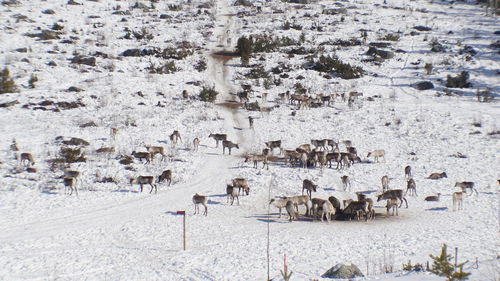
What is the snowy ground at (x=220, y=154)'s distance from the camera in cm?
1584

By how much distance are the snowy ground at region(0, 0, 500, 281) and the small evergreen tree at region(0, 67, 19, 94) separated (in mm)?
1431

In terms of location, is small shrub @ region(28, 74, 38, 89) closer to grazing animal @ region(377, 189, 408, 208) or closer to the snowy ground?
the snowy ground

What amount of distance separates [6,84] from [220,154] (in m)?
22.5

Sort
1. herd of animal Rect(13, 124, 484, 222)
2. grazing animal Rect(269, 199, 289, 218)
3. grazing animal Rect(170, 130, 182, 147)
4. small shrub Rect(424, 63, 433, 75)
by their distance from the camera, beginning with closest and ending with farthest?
herd of animal Rect(13, 124, 484, 222) → grazing animal Rect(269, 199, 289, 218) → grazing animal Rect(170, 130, 182, 147) → small shrub Rect(424, 63, 433, 75)

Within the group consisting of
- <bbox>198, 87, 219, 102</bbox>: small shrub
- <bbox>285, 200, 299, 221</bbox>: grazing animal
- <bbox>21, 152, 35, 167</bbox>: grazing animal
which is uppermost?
<bbox>198, 87, 219, 102</bbox>: small shrub

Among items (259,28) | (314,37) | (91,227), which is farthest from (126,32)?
(91,227)

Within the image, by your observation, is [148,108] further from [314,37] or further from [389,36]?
[389,36]

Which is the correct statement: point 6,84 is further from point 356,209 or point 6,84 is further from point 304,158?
point 356,209

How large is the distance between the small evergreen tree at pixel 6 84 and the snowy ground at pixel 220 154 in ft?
4.70

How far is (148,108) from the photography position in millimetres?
39031

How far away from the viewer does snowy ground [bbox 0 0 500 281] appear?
624 inches

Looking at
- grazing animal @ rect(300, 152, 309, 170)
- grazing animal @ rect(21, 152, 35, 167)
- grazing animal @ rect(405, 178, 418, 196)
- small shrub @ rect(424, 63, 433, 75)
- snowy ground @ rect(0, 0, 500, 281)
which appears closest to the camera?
snowy ground @ rect(0, 0, 500, 281)

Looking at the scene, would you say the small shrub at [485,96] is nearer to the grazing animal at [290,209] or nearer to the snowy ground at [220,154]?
the snowy ground at [220,154]

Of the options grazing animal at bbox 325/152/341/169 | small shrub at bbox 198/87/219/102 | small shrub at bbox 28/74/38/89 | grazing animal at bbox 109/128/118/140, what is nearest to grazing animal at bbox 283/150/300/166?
grazing animal at bbox 325/152/341/169
